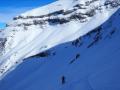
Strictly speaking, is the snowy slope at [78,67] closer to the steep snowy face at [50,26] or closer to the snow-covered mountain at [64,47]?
the snow-covered mountain at [64,47]

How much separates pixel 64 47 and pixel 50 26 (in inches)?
1650

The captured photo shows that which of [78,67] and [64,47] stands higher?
[78,67]

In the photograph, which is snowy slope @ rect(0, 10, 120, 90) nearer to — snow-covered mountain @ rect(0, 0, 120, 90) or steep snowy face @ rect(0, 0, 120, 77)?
snow-covered mountain @ rect(0, 0, 120, 90)

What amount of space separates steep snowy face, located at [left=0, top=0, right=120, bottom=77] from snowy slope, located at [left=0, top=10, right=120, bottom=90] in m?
11.7

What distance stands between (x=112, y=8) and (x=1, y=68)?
126 ft

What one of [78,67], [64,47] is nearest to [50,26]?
[64,47]

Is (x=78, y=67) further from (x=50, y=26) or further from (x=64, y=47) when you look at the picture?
(x=50, y=26)

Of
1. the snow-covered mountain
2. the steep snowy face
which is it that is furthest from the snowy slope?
A: the steep snowy face

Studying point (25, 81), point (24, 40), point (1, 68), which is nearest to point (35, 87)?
point (25, 81)

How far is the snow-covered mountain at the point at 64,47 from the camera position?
5453 centimetres

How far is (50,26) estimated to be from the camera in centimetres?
13488

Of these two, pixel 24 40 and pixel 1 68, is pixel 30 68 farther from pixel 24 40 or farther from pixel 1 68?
pixel 24 40

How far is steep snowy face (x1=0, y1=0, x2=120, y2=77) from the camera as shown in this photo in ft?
363

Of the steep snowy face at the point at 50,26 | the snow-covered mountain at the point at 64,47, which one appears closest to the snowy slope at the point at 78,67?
the snow-covered mountain at the point at 64,47
